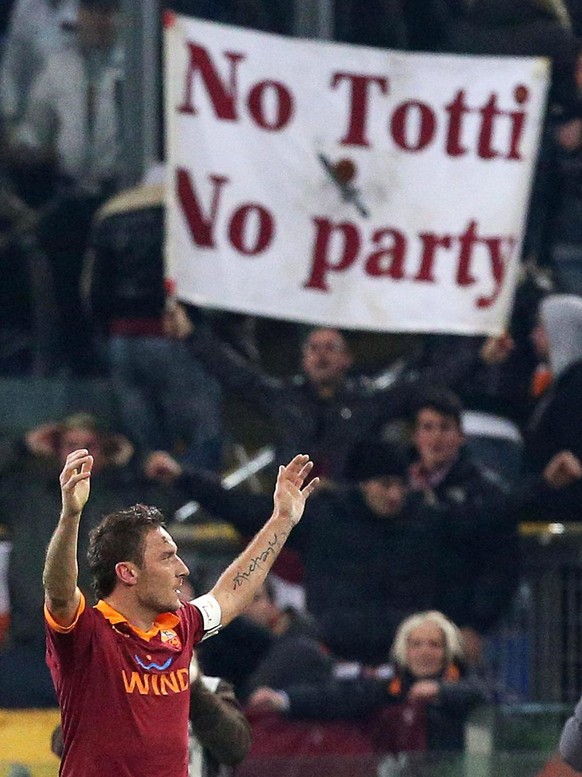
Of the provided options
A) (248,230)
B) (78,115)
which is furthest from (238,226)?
(78,115)

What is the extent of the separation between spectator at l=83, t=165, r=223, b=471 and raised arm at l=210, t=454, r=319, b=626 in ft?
13.3

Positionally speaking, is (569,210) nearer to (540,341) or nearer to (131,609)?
(540,341)

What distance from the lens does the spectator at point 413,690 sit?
7680mm

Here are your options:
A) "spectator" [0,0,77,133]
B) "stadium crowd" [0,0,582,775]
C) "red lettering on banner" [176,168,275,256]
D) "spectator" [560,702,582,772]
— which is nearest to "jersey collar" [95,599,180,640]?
"spectator" [560,702,582,772]

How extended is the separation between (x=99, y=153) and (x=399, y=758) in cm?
390

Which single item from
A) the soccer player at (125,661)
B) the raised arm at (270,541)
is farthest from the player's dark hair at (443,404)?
the soccer player at (125,661)

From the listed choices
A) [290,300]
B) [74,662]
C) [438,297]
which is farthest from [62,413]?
[74,662]

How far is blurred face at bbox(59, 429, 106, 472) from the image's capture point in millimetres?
8703

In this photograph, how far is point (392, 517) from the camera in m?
8.57

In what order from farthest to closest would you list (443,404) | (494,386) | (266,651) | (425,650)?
(494,386) → (443,404) → (266,651) → (425,650)

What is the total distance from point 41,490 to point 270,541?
3852 millimetres

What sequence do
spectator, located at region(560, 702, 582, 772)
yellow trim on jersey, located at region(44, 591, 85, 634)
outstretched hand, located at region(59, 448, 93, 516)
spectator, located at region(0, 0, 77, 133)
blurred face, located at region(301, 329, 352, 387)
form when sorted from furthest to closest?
spectator, located at region(0, 0, 77, 133) → blurred face, located at region(301, 329, 352, 387) → spectator, located at region(560, 702, 582, 772) → yellow trim on jersey, located at region(44, 591, 85, 634) → outstretched hand, located at region(59, 448, 93, 516)

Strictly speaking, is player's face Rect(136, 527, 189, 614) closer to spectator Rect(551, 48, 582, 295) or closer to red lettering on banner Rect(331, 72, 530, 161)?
red lettering on banner Rect(331, 72, 530, 161)

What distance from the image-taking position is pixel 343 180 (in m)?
9.11
